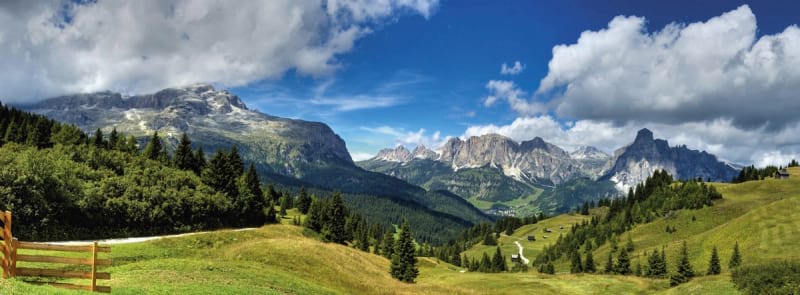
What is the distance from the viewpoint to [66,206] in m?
64.1

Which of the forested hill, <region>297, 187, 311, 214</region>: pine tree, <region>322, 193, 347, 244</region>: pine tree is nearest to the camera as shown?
the forested hill

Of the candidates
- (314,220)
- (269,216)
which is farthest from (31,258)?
(269,216)

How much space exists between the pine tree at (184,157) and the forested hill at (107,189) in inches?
9.7

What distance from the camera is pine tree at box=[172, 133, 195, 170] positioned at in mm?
120819

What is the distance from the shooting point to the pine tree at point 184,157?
121 m

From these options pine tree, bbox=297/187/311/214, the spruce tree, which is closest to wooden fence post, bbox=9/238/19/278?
the spruce tree

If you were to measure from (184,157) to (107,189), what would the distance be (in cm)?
4899

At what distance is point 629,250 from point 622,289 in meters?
99.5

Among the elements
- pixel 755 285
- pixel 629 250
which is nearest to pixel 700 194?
pixel 629 250

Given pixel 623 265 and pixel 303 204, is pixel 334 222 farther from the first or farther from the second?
pixel 623 265

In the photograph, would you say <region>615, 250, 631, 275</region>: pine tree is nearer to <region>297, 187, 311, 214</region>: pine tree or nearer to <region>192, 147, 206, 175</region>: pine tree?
<region>297, 187, 311, 214</region>: pine tree

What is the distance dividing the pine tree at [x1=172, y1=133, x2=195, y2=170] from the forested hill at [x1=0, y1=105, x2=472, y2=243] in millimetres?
245

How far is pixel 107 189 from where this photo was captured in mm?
75125

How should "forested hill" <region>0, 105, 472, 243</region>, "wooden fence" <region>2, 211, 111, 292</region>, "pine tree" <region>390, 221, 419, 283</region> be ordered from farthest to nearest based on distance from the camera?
"pine tree" <region>390, 221, 419, 283</region>
"forested hill" <region>0, 105, 472, 243</region>
"wooden fence" <region>2, 211, 111, 292</region>
